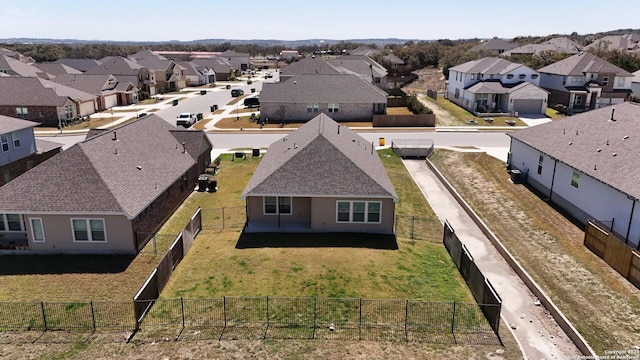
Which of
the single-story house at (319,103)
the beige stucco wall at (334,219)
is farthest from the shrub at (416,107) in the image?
the beige stucco wall at (334,219)

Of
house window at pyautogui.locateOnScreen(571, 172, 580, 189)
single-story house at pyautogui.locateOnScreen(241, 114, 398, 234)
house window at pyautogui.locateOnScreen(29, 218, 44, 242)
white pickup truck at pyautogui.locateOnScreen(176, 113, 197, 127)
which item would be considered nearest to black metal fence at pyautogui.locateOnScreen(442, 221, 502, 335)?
single-story house at pyautogui.locateOnScreen(241, 114, 398, 234)

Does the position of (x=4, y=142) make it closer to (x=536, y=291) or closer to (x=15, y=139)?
(x=15, y=139)

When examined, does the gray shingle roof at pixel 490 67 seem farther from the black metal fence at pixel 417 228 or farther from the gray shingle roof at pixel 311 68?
the black metal fence at pixel 417 228

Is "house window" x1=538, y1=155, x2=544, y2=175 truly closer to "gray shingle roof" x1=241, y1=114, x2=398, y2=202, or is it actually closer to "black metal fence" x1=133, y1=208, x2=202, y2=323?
"gray shingle roof" x1=241, y1=114, x2=398, y2=202

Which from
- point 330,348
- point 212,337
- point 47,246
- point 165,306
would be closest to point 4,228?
point 47,246

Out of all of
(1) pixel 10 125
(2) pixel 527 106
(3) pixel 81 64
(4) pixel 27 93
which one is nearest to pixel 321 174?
(1) pixel 10 125

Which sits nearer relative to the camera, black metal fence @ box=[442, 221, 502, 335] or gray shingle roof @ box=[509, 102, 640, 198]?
black metal fence @ box=[442, 221, 502, 335]
